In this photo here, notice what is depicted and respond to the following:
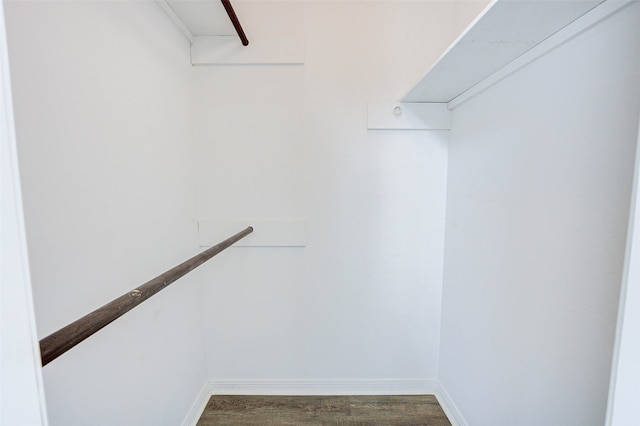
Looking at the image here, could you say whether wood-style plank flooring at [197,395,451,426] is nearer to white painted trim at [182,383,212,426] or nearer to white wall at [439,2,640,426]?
white painted trim at [182,383,212,426]

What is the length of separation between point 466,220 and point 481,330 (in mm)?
553

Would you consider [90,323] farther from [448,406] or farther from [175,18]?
[448,406]

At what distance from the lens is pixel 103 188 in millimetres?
858

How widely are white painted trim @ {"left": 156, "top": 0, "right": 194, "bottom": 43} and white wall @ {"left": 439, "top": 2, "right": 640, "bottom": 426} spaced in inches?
61.9

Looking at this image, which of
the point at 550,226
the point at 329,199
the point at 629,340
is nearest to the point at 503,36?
the point at 550,226

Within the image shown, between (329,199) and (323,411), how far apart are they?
130 cm

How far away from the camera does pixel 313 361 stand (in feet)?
5.55

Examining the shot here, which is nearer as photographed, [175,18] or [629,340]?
[629,340]

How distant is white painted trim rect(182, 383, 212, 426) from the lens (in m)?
1.43

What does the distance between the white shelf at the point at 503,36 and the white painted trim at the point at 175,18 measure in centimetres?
127

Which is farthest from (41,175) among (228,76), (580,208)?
(580,208)

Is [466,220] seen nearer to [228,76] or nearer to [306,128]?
[306,128]

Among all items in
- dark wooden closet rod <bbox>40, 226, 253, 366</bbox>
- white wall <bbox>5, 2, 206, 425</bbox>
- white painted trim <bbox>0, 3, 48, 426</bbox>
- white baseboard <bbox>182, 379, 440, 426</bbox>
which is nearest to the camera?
white painted trim <bbox>0, 3, 48, 426</bbox>

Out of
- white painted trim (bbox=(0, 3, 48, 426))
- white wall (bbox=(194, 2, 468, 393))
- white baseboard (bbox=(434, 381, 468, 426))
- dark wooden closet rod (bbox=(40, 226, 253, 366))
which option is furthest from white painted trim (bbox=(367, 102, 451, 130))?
white baseboard (bbox=(434, 381, 468, 426))
